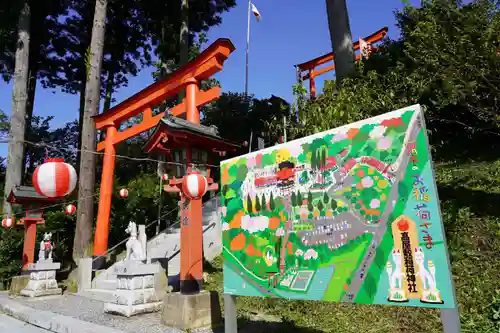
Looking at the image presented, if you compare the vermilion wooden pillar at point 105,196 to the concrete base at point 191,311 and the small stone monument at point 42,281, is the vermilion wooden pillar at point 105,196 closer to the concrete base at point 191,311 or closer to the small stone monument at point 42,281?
the small stone monument at point 42,281

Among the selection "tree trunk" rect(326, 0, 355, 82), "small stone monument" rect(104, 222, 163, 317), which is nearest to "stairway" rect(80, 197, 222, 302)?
"small stone monument" rect(104, 222, 163, 317)

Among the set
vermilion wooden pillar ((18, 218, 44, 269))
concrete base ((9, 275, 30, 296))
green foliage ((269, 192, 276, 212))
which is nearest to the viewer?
green foliage ((269, 192, 276, 212))

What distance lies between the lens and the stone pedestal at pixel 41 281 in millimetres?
9211

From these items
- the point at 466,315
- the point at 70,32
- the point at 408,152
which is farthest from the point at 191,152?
the point at 70,32

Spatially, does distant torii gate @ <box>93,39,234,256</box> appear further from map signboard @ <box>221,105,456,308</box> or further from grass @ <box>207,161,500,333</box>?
grass @ <box>207,161,500,333</box>

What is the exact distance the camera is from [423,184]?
2758 millimetres

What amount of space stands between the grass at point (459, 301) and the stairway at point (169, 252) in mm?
3783

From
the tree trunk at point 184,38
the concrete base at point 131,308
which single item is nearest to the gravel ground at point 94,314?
the concrete base at point 131,308

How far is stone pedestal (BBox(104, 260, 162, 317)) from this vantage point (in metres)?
6.27

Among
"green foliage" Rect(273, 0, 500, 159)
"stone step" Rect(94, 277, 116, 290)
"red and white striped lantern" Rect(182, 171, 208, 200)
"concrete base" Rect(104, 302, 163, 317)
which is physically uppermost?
"green foliage" Rect(273, 0, 500, 159)

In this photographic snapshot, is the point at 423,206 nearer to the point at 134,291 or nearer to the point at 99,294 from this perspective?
the point at 134,291

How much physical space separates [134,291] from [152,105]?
6264 millimetres

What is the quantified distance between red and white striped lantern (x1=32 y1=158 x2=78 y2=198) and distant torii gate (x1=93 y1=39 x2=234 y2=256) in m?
2.51

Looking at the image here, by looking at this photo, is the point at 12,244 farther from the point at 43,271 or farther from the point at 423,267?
the point at 423,267
